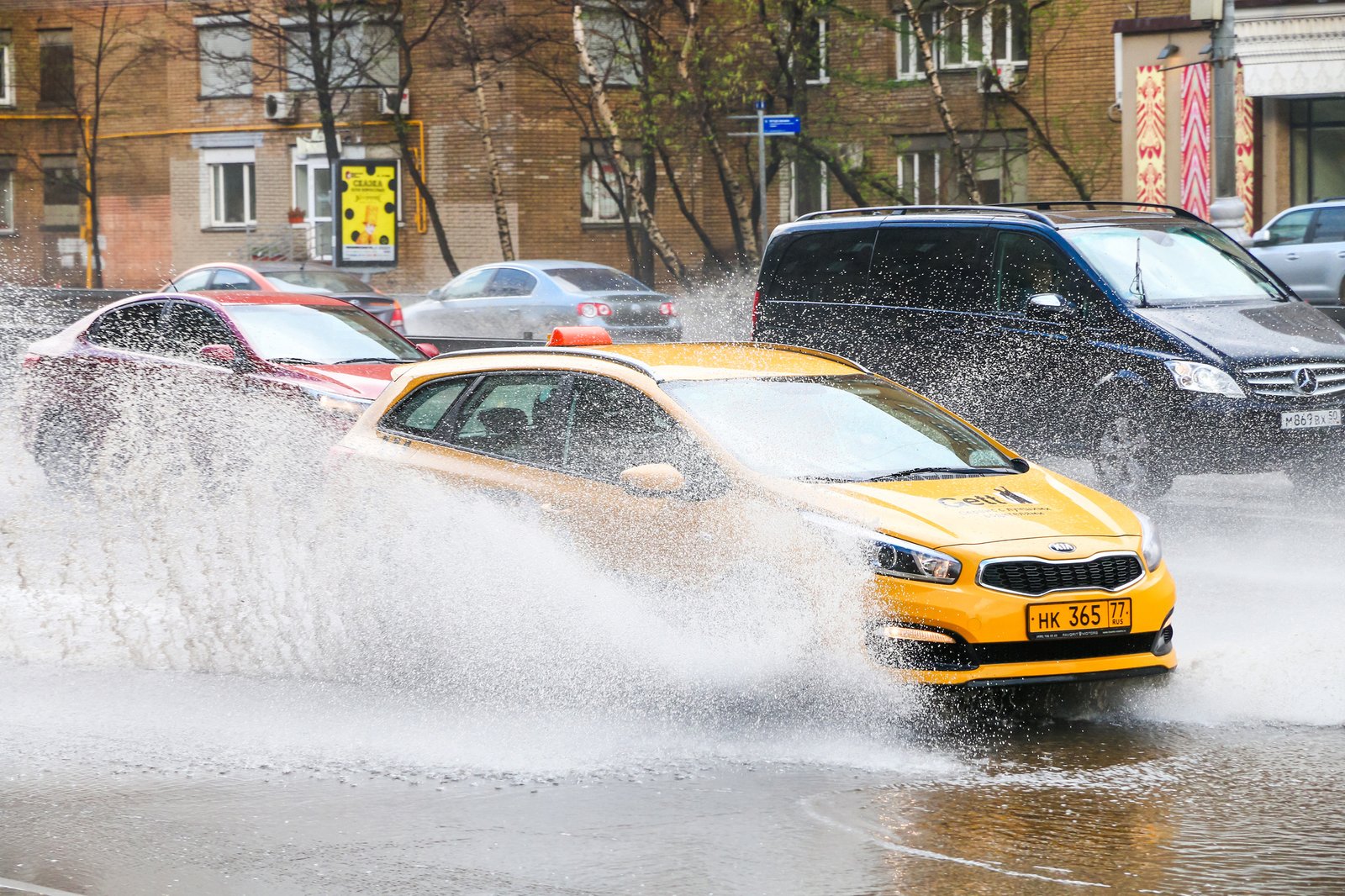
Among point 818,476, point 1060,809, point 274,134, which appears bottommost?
point 1060,809

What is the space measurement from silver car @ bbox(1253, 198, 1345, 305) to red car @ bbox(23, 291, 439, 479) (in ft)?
46.5

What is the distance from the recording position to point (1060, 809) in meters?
5.61

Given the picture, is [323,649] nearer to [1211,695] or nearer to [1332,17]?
[1211,695]

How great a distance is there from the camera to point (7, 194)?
50.4 m

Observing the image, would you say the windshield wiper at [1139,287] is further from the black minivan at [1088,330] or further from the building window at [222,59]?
the building window at [222,59]

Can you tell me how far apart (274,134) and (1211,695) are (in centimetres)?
3965

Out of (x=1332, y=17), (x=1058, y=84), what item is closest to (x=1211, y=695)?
(x=1332, y=17)

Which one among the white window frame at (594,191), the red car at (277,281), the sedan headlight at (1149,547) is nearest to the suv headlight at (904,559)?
the sedan headlight at (1149,547)

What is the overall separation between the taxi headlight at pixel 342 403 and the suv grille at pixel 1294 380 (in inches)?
218

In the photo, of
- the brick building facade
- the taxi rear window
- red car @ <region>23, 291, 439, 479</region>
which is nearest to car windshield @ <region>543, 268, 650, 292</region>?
the brick building facade

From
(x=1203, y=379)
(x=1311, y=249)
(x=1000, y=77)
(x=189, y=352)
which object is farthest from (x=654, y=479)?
(x=1000, y=77)

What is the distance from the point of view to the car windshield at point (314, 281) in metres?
25.7

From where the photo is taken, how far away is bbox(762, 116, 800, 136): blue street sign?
23703 mm

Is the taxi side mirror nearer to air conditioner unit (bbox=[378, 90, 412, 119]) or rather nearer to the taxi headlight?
the taxi headlight
